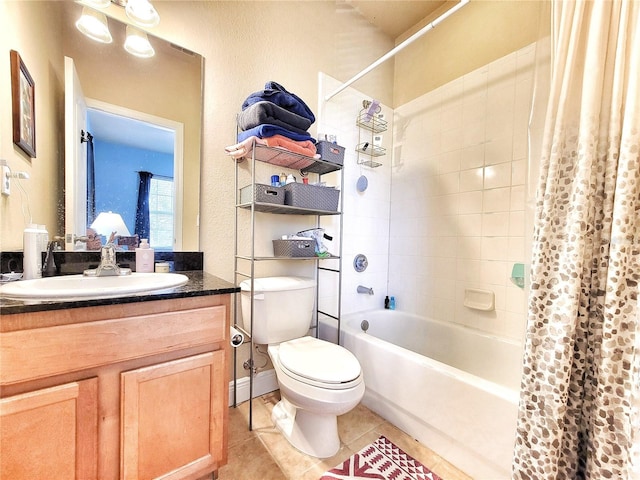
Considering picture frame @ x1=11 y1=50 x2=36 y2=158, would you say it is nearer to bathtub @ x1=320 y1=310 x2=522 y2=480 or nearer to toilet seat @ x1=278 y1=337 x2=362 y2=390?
toilet seat @ x1=278 y1=337 x2=362 y2=390

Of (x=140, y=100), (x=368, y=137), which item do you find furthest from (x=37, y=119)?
(x=368, y=137)

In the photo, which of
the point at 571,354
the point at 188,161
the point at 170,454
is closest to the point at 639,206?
the point at 571,354

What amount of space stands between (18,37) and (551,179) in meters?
1.92

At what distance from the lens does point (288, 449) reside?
4.21 ft

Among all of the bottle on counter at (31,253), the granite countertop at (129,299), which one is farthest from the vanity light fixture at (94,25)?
the granite countertop at (129,299)

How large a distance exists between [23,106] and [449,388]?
2.06m

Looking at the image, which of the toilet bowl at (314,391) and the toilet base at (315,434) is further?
the toilet base at (315,434)

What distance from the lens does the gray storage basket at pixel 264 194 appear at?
1410mm

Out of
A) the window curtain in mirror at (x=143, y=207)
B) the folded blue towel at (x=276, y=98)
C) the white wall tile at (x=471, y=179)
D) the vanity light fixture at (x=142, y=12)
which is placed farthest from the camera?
the white wall tile at (x=471, y=179)

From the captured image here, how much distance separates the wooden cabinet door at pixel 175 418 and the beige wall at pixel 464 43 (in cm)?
232

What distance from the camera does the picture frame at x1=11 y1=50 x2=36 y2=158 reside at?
93 centimetres

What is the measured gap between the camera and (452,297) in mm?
1883

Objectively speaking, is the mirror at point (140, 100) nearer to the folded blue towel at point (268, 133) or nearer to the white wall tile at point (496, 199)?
the folded blue towel at point (268, 133)

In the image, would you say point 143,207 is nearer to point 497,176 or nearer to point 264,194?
point 264,194
